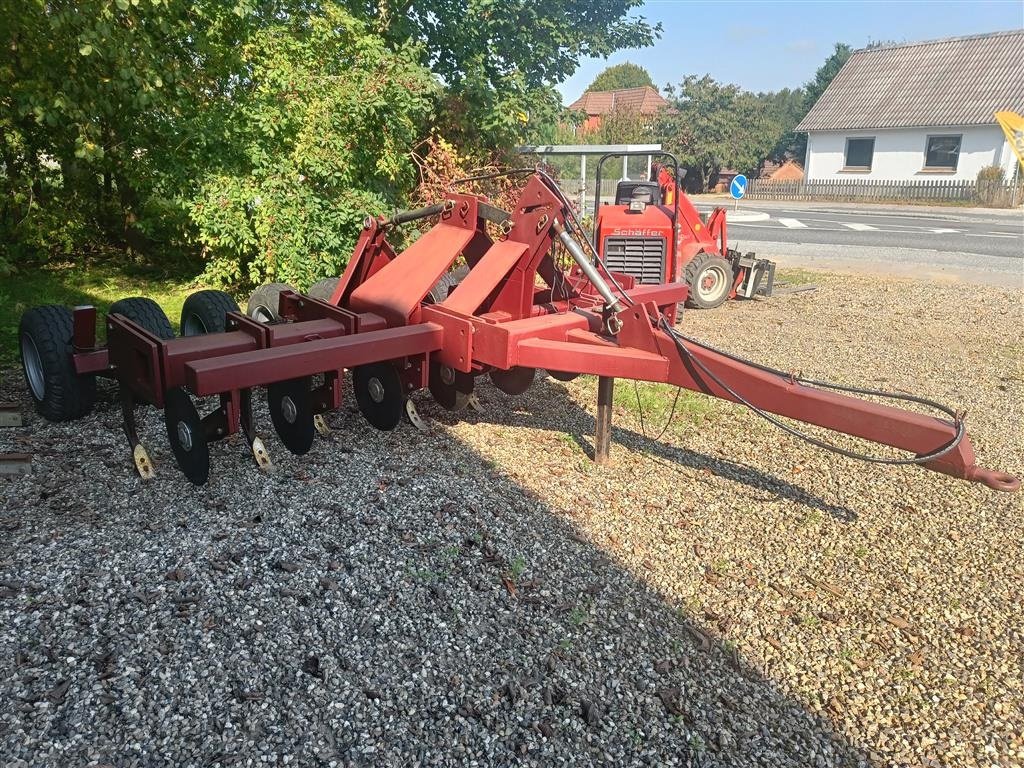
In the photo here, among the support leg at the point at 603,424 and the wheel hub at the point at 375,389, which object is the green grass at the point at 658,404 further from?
the wheel hub at the point at 375,389

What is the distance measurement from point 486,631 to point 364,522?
3.31 feet

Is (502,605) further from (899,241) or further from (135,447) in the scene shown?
(899,241)

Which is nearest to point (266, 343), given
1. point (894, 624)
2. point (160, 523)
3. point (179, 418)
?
point (179, 418)

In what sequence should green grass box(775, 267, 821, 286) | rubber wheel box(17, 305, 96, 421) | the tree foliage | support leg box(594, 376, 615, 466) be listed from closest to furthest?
1. support leg box(594, 376, 615, 466)
2. rubber wheel box(17, 305, 96, 421)
3. the tree foliage
4. green grass box(775, 267, 821, 286)

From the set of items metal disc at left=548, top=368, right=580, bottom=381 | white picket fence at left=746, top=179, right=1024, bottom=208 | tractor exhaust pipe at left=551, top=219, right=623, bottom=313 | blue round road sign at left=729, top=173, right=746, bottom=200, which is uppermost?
white picket fence at left=746, top=179, right=1024, bottom=208

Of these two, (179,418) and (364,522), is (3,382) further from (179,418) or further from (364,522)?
(364,522)

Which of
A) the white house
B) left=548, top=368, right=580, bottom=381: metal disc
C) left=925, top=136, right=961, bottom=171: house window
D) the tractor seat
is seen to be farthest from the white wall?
left=548, top=368, right=580, bottom=381: metal disc

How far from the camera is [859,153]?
36.3 metres

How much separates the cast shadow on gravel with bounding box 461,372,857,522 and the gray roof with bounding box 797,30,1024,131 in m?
33.2

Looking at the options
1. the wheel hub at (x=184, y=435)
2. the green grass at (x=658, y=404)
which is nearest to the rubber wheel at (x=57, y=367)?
the wheel hub at (x=184, y=435)

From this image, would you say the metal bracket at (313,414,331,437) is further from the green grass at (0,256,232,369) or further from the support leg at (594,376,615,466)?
the green grass at (0,256,232,369)

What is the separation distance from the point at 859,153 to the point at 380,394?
3739 cm

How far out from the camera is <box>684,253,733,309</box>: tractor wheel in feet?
32.2

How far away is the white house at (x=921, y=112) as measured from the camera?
32.2 m
